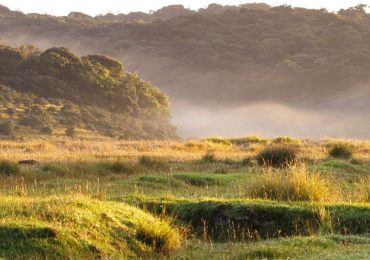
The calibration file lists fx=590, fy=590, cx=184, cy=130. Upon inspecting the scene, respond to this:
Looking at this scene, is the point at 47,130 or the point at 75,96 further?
the point at 75,96

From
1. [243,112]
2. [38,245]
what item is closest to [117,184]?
[38,245]

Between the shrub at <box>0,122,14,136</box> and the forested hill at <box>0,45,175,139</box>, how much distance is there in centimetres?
300

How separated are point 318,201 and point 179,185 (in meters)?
5.76

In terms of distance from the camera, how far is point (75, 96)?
197ft

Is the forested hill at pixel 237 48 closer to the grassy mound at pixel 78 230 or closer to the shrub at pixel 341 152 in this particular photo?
the shrub at pixel 341 152

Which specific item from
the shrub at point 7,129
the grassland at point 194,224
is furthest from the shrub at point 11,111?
the grassland at point 194,224

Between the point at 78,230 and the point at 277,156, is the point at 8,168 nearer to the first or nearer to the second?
the point at 78,230

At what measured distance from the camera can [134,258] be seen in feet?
29.6

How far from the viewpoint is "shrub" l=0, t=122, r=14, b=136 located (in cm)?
4519

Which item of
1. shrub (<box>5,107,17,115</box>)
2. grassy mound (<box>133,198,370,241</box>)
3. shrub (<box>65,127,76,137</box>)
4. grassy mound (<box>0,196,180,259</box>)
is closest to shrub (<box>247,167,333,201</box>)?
grassy mound (<box>133,198,370,241</box>)

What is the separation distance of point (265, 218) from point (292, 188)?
2027 millimetres

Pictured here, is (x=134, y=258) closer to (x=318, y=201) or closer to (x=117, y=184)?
(x=318, y=201)

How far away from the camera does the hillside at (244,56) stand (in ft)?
332

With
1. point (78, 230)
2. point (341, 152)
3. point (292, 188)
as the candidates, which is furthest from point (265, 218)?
point (341, 152)
